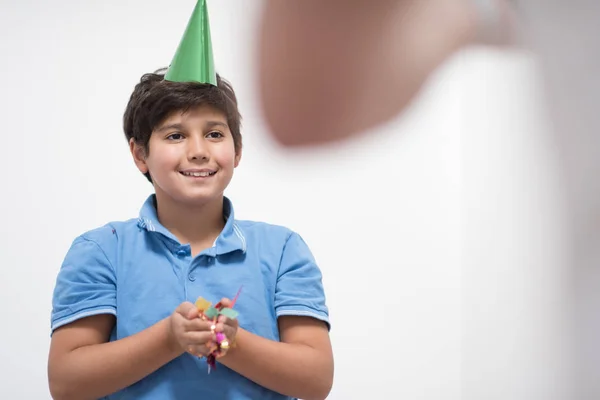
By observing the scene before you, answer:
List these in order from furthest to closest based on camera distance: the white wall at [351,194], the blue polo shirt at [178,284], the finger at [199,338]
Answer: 1. the white wall at [351,194]
2. the blue polo shirt at [178,284]
3. the finger at [199,338]

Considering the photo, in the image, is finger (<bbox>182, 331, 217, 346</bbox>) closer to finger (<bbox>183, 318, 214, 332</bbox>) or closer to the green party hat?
finger (<bbox>183, 318, 214, 332</bbox>)

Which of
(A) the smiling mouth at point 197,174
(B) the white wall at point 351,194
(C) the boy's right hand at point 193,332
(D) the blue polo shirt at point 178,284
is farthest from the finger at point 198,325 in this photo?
(B) the white wall at point 351,194

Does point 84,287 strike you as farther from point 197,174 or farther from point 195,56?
point 195,56

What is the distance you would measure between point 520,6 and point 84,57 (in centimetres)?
91

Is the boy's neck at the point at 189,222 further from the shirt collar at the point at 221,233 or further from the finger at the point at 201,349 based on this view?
the finger at the point at 201,349

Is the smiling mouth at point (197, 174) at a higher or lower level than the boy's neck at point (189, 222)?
higher

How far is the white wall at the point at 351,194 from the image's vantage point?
1.54m

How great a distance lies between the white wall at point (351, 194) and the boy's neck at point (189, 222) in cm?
51

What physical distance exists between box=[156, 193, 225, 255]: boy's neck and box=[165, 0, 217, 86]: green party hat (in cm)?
16

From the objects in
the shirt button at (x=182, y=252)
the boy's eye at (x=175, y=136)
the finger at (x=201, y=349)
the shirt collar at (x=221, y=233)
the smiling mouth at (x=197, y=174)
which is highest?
the boy's eye at (x=175, y=136)

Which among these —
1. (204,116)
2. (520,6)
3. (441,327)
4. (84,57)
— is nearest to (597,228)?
(441,327)

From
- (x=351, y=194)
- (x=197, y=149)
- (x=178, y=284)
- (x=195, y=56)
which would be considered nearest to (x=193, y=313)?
(x=178, y=284)

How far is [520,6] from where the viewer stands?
171 centimetres

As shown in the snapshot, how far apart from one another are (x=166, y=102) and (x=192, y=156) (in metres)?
0.08
